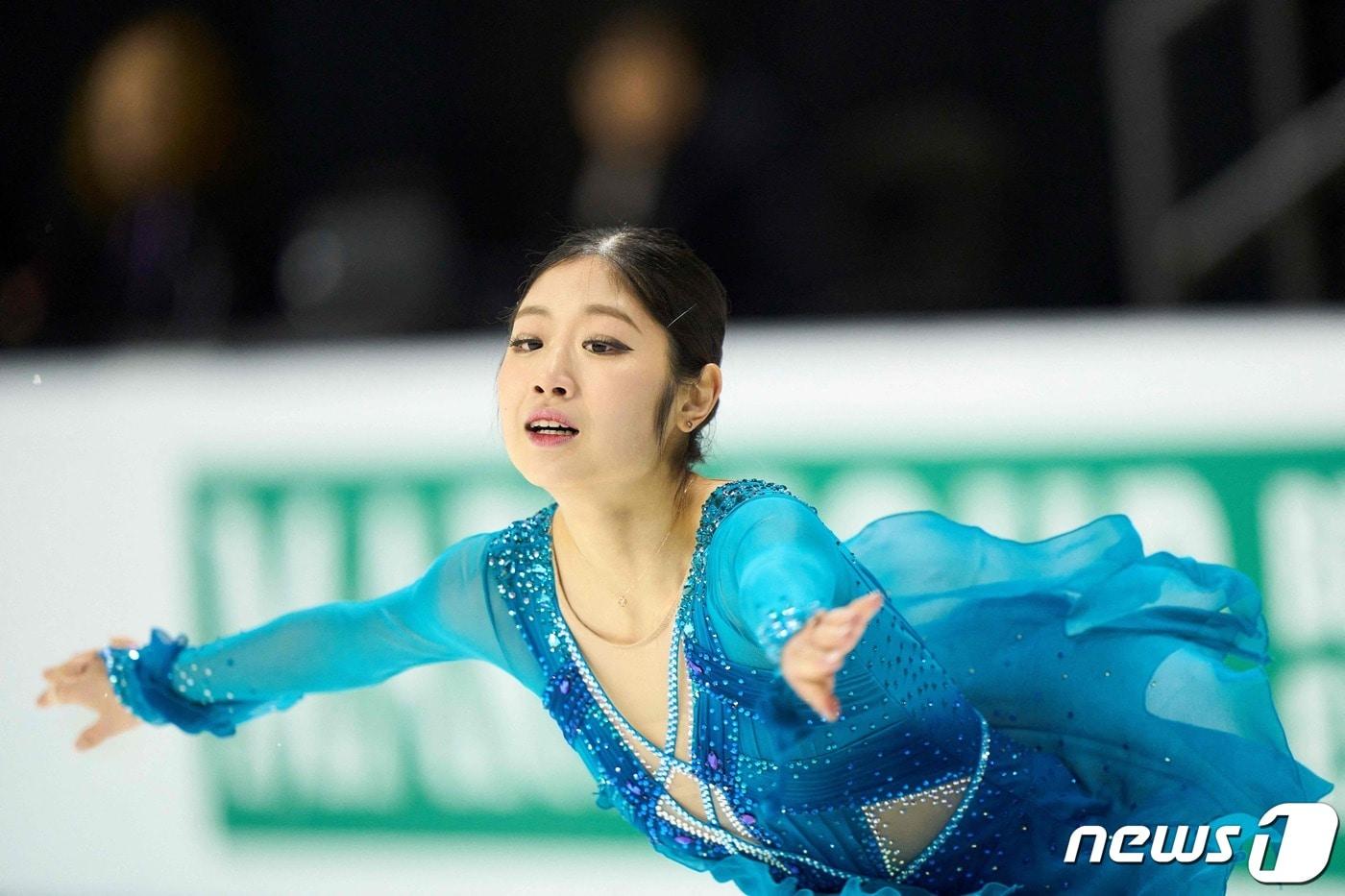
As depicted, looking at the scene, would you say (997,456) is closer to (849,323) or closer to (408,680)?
(849,323)

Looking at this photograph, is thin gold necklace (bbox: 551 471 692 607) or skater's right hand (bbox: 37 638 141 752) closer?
thin gold necklace (bbox: 551 471 692 607)

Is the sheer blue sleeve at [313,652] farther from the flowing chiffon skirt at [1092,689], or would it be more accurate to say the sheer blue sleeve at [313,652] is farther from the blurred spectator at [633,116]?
the blurred spectator at [633,116]

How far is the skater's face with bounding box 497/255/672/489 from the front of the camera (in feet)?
4.96

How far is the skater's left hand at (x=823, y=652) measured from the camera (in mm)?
1307

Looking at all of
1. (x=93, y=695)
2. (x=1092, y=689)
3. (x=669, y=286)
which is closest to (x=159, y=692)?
(x=93, y=695)

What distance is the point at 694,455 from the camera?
1.64 metres

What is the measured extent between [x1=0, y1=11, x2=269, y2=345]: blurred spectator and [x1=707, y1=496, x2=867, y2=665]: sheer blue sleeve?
183cm

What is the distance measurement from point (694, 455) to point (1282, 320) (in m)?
1.61

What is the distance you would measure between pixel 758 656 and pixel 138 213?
190cm

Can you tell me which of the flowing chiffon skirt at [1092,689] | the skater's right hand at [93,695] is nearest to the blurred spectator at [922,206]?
the flowing chiffon skirt at [1092,689]

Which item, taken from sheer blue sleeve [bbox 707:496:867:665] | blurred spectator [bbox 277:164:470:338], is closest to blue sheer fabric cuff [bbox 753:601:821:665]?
sheer blue sleeve [bbox 707:496:867:665]

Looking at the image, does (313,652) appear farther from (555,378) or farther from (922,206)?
(922,206)

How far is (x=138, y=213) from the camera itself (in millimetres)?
2986

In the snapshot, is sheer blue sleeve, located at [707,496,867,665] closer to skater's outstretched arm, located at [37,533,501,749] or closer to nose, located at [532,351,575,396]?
nose, located at [532,351,575,396]
